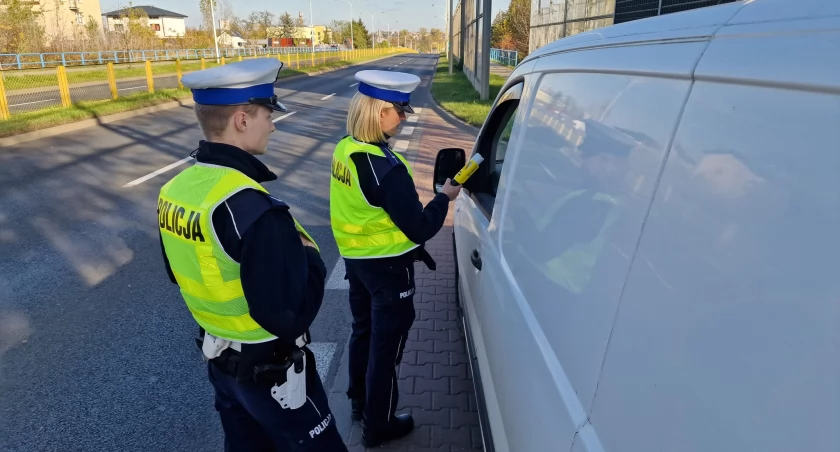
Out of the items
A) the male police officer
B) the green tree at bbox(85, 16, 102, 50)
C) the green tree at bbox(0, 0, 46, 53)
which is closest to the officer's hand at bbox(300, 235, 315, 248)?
the male police officer

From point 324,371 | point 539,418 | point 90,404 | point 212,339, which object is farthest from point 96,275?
point 539,418

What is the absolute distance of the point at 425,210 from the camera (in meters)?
2.44

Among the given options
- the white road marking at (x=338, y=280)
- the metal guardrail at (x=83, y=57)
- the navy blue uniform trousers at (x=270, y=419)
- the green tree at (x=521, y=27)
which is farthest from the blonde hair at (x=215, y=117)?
the green tree at (x=521, y=27)

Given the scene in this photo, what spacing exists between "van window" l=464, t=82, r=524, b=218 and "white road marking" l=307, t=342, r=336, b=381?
1.53 meters

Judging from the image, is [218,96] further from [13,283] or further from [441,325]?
[13,283]

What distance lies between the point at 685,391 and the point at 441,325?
129 inches

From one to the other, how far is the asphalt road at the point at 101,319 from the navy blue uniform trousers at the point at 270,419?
40.8 inches

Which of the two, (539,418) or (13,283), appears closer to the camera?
(539,418)

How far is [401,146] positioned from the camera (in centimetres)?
1109

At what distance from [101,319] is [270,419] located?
296 cm

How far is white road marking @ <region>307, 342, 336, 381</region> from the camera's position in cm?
361

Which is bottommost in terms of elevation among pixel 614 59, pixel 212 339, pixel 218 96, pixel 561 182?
pixel 212 339

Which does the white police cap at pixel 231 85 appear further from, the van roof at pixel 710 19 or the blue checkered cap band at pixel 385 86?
the van roof at pixel 710 19

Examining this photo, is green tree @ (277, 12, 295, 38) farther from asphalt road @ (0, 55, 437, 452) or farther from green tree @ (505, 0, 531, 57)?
asphalt road @ (0, 55, 437, 452)
